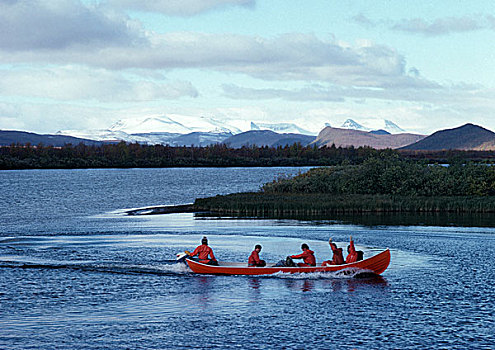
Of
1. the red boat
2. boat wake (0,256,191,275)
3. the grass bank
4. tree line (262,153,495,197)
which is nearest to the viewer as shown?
the red boat

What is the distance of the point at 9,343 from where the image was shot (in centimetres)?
2180

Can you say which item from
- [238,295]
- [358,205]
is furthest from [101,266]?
[358,205]

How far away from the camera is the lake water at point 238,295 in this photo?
888 inches

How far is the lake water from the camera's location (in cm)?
2256

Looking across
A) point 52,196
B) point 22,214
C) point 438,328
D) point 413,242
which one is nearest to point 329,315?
point 438,328

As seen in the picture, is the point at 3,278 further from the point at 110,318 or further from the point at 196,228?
the point at 196,228

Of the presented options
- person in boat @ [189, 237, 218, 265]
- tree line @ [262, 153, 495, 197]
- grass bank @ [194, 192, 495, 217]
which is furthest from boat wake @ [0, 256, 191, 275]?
tree line @ [262, 153, 495, 197]

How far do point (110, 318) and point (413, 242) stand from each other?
2649cm

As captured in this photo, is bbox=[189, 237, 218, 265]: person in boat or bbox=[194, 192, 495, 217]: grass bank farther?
bbox=[194, 192, 495, 217]: grass bank

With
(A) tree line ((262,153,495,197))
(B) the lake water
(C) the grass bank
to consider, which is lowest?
(B) the lake water

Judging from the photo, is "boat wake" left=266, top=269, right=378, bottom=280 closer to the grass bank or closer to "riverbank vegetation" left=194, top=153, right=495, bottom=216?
the grass bank

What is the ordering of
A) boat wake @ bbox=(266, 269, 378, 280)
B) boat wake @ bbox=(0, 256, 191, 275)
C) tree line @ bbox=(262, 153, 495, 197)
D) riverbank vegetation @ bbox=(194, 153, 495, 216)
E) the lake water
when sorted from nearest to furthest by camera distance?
the lake water < boat wake @ bbox=(266, 269, 378, 280) < boat wake @ bbox=(0, 256, 191, 275) < riverbank vegetation @ bbox=(194, 153, 495, 216) < tree line @ bbox=(262, 153, 495, 197)

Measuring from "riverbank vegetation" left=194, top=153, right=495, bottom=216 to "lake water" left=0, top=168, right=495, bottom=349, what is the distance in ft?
49.0

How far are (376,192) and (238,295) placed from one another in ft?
171
